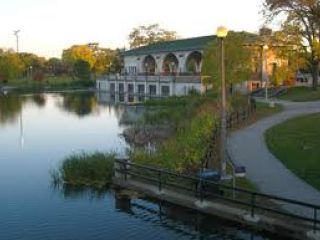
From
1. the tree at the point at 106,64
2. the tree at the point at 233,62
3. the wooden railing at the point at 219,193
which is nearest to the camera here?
the wooden railing at the point at 219,193

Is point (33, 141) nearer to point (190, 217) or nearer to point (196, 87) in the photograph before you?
point (190, 217)

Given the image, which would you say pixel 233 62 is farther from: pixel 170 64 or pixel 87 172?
pixel 170 64

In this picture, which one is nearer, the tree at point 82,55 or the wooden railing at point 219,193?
the wooden railing at point 219,193

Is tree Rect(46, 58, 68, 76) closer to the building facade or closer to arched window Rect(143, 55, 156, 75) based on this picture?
the building facade

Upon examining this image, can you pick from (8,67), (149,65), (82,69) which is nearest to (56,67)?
(8,67)

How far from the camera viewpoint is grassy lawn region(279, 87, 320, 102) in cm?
6019

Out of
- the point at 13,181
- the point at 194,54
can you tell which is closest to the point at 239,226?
the point at 13,181

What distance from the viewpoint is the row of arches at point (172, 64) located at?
327 ft

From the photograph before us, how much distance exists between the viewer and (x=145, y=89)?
10525 cm

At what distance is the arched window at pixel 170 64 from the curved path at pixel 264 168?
70754 mm

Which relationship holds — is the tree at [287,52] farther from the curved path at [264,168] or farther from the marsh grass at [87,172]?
the marsh grass at [87,172]

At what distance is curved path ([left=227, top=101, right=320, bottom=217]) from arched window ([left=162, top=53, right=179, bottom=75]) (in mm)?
70754

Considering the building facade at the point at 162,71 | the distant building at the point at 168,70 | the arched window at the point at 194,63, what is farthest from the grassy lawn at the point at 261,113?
the arched window at the point at 194,63

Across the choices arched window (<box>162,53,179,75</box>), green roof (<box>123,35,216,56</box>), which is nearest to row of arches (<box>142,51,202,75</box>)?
arched window (<box>162,53,179,75</box>)
